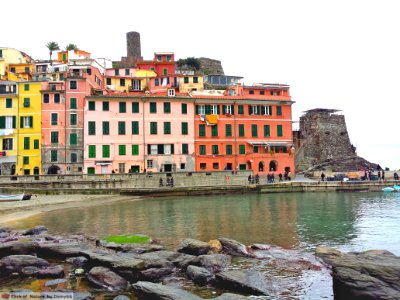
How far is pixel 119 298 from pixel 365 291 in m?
5.16

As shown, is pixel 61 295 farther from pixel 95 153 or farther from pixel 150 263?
pixel 95 153

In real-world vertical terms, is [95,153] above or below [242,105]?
below

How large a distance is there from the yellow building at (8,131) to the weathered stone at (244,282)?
1921 inches

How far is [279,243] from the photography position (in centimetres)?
1526

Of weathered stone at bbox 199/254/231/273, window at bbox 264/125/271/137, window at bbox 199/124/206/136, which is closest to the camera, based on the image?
weathered stone at bbox 199/254/231/273

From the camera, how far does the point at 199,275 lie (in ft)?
32.1

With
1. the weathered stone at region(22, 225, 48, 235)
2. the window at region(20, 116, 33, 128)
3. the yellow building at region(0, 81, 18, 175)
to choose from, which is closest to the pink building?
the window at region(20, 116, 33, 128)

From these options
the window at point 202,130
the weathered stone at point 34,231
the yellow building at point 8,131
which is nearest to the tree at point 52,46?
the yellow building at point 8,131

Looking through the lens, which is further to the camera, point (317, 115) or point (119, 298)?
point (317, 115)

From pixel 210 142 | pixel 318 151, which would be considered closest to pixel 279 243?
pixel 210 142

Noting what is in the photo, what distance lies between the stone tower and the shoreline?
44110mm

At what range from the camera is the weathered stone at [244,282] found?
901cm

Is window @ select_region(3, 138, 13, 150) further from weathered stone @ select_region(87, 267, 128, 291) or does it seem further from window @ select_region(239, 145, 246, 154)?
weathered stone @ select_region(87, 267, 128, 291)

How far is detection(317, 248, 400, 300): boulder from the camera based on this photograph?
7.65 metres
